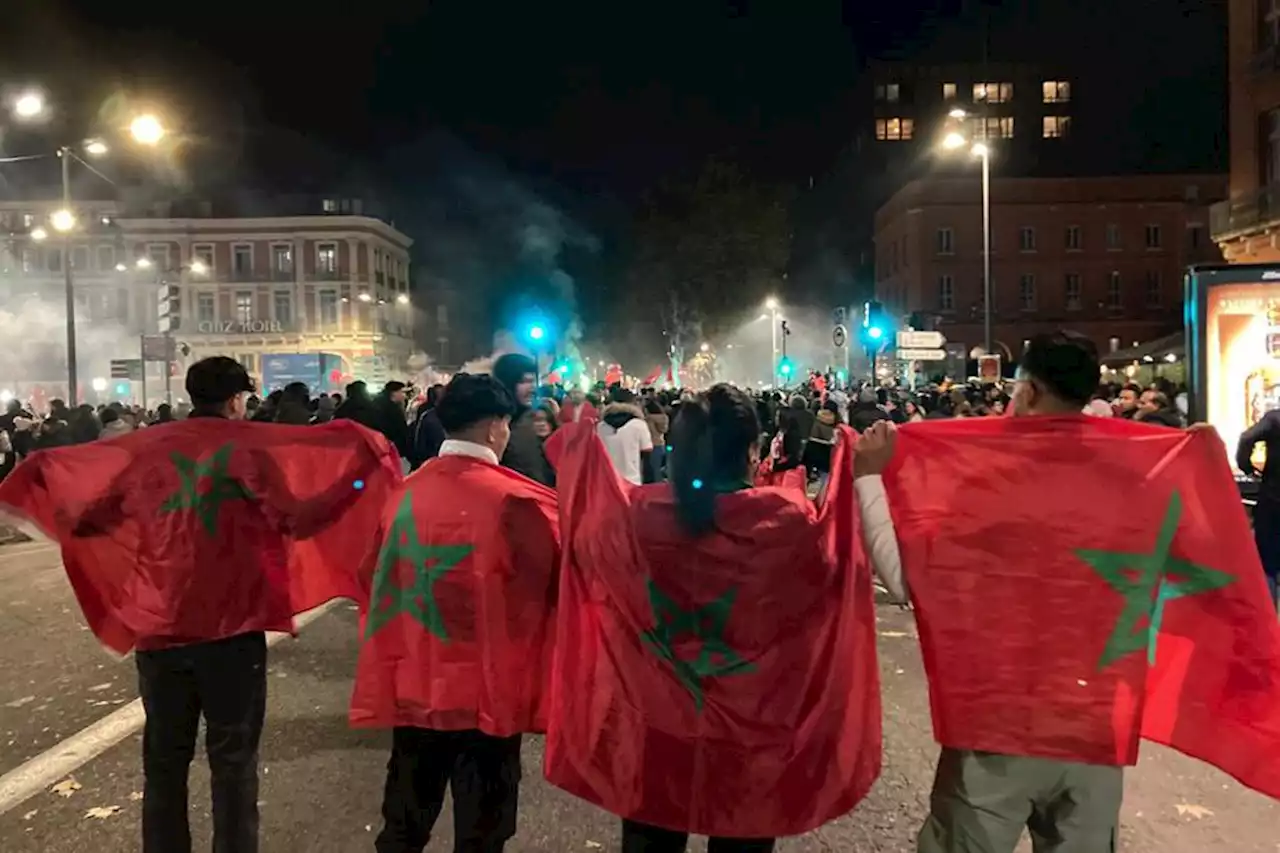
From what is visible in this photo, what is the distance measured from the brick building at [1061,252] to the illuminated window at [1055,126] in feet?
64.5

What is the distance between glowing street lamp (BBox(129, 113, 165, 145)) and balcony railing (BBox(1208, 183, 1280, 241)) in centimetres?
2121

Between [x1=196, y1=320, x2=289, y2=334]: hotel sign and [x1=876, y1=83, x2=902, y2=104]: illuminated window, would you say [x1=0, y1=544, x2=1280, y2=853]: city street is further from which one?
[x1=876, y1=83, x2=902, y2=104]: illuminated window

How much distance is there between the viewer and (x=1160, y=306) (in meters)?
68.2

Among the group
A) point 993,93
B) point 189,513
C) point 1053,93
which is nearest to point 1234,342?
point 189,513

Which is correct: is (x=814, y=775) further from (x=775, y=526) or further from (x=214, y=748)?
(x=214, y=748)

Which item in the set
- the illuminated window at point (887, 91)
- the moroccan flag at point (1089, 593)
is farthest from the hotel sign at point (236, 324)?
the moroccan flag at point (1089, 593)

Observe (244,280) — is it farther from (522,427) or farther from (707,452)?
(707,452)

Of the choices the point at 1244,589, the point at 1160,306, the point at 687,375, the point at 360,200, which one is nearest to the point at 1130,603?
the point at 1244,589

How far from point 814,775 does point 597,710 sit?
0.63 m

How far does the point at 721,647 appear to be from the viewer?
10.2 ft

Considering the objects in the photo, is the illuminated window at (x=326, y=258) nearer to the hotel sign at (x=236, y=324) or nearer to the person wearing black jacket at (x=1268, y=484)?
the hotel sign at (x=236, y=324)

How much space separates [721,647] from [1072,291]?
70.6 meters

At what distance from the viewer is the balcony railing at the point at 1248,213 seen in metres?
24.1

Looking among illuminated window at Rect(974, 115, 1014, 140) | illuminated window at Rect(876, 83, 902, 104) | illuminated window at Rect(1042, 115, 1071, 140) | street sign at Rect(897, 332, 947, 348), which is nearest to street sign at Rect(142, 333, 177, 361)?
street sign at Rect(897, 332, 947, 348)
